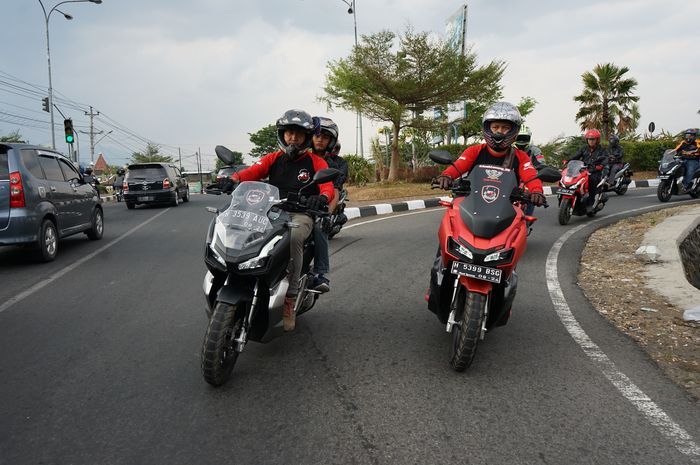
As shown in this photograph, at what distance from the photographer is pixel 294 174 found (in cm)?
450

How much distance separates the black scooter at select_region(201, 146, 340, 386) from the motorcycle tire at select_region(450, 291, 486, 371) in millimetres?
1266

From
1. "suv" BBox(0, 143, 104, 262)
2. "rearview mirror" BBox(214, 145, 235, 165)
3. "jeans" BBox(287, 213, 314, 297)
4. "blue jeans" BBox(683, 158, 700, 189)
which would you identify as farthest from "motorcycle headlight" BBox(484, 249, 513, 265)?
"blue jeans" BBox(683, 158, 700, 189)

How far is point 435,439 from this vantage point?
279 cm

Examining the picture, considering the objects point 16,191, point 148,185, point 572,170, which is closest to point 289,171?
point 16,191

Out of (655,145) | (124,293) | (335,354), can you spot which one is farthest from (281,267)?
(655,145)

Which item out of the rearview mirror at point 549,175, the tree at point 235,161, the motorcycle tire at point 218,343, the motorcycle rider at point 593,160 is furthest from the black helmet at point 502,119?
the motorcycle rider at point 593,160

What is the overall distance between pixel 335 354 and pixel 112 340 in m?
1.93

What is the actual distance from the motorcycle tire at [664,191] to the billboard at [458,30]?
1234 centimetres

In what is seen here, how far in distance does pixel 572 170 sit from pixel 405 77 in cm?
1284

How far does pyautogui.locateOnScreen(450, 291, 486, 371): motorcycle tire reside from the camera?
11.5 ft

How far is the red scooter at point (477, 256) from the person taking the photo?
356cm

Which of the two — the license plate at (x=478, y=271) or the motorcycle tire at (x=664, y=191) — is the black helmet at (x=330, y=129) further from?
the motorcycle tire at (x=664, y=191)

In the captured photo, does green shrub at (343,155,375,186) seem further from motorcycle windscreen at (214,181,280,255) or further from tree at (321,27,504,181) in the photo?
motorcycle windscreen at (214,181,280,255)

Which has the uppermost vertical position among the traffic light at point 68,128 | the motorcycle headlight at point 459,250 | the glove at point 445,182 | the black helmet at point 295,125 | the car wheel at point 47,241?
the traffic light at point 68,128
